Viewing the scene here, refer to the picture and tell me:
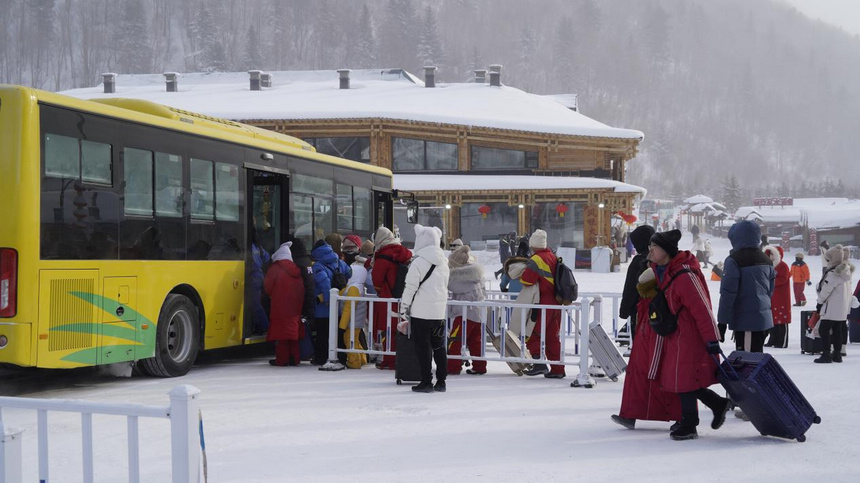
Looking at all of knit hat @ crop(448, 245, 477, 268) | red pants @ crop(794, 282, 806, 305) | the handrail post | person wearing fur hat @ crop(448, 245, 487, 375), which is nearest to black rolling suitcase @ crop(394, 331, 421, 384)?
person wearing fur hat @ crop(448, 245, 487, 375)

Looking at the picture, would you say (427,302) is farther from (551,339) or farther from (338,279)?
(338,279)

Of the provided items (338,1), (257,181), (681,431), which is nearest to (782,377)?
(681,431)

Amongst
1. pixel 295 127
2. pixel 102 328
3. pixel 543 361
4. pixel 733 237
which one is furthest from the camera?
pixel 295 127

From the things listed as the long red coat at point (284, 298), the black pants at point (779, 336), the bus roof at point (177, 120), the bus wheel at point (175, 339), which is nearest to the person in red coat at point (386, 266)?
Result: the long red coat at point (284, 298)

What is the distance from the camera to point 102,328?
917cm

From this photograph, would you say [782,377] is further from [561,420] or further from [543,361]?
[543,361]

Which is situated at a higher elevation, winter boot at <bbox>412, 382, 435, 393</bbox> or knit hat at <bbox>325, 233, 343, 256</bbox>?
knit hat at <bbox>325, 233, 343, 256</bbox>

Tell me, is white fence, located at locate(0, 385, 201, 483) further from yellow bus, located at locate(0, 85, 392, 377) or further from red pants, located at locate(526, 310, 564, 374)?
red pants, located at locate(526, 310, 564, 374)

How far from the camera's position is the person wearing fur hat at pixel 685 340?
22.9ft

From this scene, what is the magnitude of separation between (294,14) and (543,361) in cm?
17295

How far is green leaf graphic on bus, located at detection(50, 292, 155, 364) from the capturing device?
8.89 meters

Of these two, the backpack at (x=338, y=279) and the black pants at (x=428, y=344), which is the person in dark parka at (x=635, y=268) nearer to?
the black pants at (x=428, y=344)

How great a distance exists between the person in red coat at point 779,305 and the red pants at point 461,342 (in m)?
5.86

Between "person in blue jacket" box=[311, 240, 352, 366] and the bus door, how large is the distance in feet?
2.41
